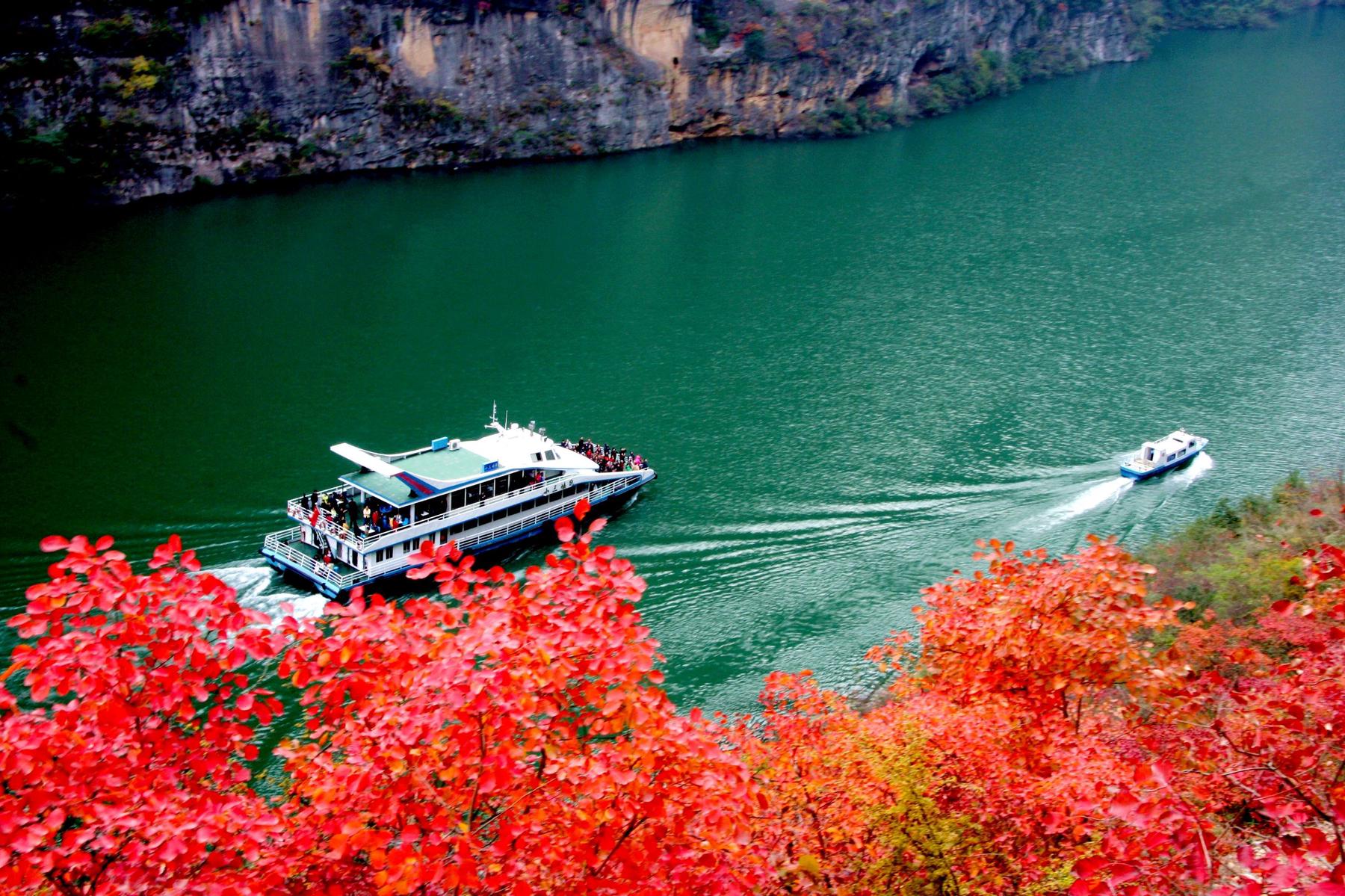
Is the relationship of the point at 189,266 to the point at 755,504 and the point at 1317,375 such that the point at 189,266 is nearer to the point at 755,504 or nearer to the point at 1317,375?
the point at 755,504

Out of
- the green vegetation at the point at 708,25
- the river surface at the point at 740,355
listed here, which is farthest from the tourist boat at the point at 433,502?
the green vegetation at the point at 708,25

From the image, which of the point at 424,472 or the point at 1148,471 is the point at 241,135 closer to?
the point at 424,472

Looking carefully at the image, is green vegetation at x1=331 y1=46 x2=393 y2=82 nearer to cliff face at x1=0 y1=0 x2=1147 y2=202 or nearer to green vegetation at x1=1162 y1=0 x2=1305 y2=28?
cliff face at x1=0 y1=0 x2=1147 y2=202

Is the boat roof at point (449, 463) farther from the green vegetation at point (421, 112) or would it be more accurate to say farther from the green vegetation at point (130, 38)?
the green vegetation at point (421, 112)

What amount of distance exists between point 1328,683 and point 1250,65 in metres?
98.9

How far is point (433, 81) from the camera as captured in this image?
67188 mm

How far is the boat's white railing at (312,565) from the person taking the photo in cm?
2612

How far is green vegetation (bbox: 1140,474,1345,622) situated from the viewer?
20281mm

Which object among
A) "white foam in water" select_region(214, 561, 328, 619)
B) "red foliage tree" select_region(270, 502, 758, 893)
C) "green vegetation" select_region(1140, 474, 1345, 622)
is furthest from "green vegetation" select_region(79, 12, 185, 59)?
"red foliage tree" select_region(270, 502, 758, 893)

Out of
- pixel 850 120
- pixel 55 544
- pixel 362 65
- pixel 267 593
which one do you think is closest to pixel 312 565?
pixel 267 593

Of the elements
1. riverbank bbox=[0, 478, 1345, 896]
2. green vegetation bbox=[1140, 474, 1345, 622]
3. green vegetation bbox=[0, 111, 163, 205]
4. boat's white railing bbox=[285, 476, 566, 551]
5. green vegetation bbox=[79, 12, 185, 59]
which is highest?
green vegetation bbox=[79, 12, 185, 59]

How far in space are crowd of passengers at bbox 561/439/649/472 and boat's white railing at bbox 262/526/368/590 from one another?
749cm

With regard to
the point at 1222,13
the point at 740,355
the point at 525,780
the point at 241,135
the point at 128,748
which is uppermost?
the point at 1222,13

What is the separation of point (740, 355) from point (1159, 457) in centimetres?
1491
